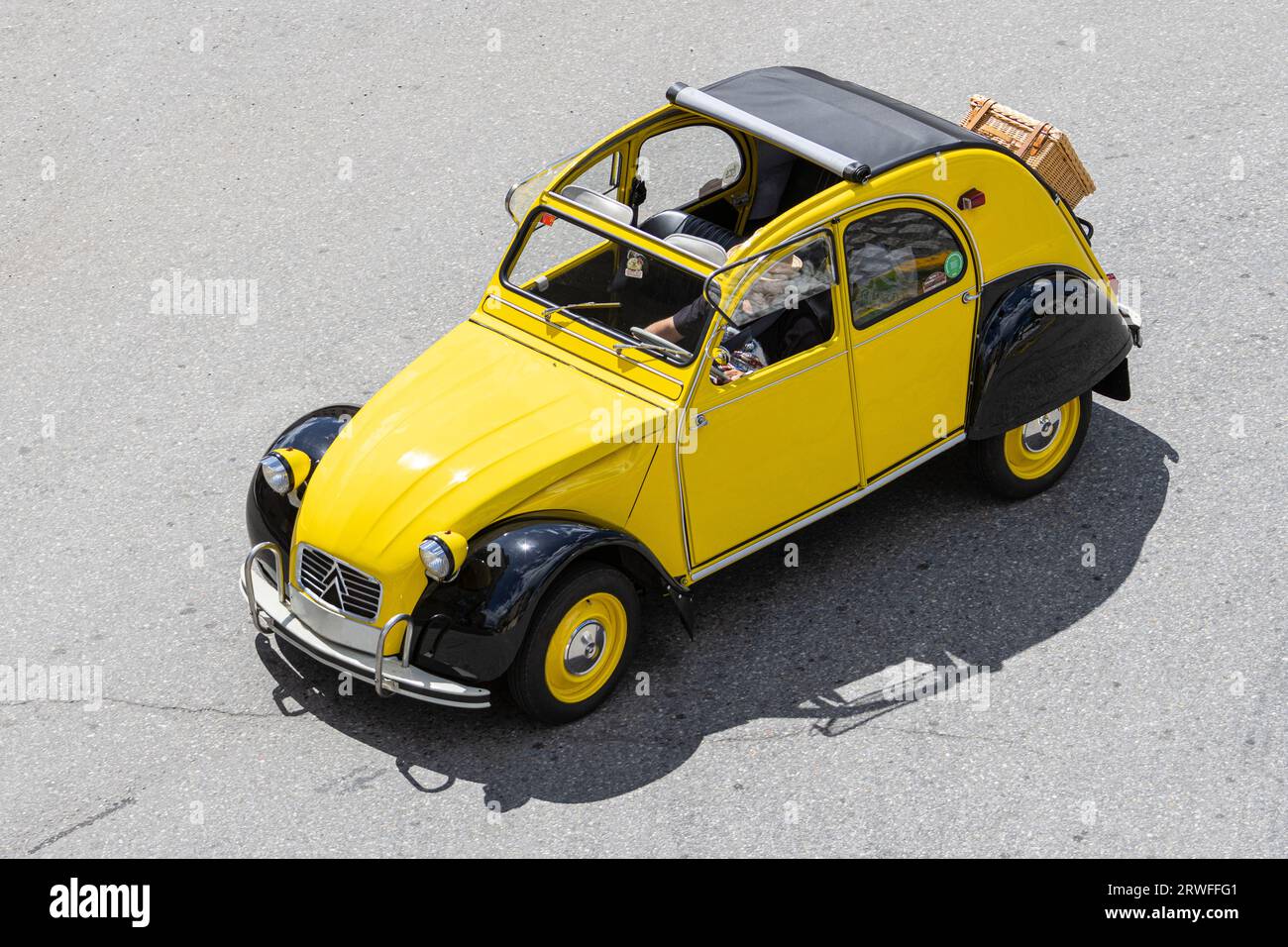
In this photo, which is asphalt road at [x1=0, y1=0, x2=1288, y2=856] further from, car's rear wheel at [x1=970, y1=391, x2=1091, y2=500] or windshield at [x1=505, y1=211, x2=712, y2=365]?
windshield at [x1=505, y1=211, x2=712, y2=365]

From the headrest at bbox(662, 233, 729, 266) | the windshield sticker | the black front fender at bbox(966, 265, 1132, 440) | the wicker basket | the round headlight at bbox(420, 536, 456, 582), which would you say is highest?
the wicker basket

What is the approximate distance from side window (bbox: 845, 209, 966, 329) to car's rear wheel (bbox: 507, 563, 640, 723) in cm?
171

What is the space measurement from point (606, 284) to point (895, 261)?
4.41 ft

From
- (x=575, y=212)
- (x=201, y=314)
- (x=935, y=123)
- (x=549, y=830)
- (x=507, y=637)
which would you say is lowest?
(x=549, y=830)

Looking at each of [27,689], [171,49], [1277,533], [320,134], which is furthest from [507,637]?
[171,49]

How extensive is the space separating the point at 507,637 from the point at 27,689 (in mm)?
2432

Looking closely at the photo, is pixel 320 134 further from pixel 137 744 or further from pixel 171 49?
pixel 137 744

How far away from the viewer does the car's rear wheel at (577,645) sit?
6.75m

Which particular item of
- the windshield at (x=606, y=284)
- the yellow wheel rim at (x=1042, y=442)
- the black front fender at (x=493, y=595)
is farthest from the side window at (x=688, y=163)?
the black front fender at (x=493, y=595)

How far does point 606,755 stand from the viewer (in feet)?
22.7

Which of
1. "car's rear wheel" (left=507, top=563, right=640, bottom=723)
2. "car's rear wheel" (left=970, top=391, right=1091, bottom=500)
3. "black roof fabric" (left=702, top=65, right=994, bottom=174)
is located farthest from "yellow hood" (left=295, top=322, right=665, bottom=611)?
"car's rear wheel" (left=970, top=391, right=1091, bottom=500)

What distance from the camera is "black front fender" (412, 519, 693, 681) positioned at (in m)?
6.58

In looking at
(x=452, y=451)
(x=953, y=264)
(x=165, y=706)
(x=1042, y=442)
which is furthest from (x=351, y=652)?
(x=1042, y=442)

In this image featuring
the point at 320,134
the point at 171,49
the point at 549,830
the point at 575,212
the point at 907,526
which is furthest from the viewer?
the point at 171,49
